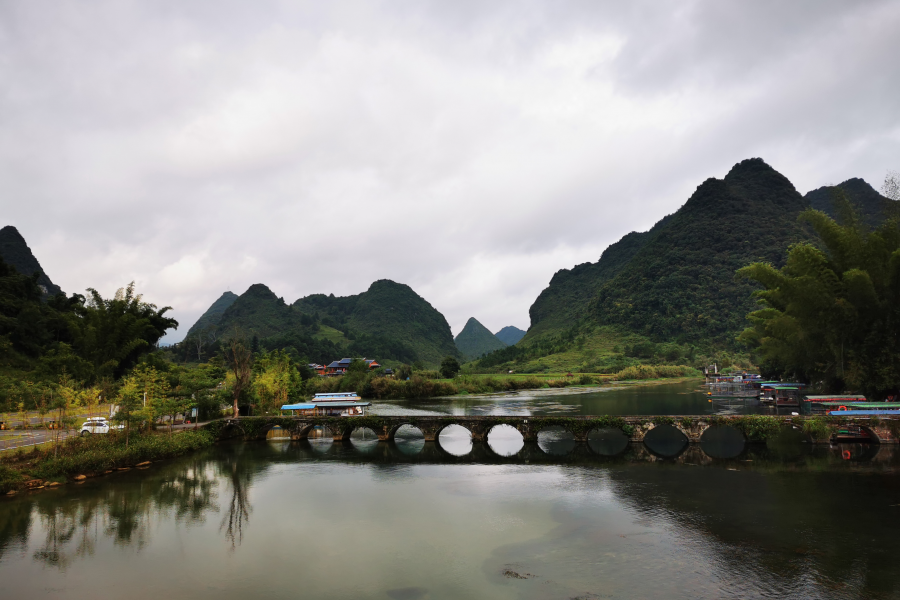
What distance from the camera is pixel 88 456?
33000mm

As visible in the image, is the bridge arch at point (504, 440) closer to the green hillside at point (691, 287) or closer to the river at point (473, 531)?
the river at point (473, 531)

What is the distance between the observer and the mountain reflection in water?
18.5 m

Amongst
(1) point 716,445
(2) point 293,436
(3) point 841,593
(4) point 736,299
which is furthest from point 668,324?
→ (3) point 841,593

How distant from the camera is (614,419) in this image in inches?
1661

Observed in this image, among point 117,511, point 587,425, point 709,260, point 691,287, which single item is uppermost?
point 709,260

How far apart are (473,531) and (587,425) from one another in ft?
70.2

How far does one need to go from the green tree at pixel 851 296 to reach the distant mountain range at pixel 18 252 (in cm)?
14187

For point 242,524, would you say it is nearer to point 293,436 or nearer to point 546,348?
point 293,436

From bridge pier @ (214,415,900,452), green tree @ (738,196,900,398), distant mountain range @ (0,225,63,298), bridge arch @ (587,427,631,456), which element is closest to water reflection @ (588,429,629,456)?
bridge arch @ (587,427,631,456)

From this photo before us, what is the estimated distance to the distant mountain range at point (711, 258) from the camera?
143 meters

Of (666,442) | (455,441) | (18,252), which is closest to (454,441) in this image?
(455,441)

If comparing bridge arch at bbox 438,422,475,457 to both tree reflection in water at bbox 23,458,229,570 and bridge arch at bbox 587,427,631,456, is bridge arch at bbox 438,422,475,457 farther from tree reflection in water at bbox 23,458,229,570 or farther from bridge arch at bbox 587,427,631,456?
tree reflection in water at bbox 23,458,229,570

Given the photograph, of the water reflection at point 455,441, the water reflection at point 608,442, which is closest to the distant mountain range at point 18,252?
A: the water reflection at point 455,441

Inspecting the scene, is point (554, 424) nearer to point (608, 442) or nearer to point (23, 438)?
point (608, 442)
